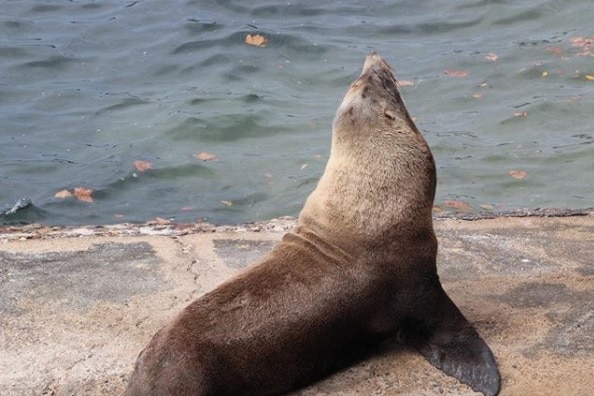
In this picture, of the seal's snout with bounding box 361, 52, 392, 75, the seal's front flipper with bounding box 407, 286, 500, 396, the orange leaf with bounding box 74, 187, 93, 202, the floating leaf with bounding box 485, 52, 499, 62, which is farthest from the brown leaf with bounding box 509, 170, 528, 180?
the seal's front flipper with bounding box 407, 286, 500, 396

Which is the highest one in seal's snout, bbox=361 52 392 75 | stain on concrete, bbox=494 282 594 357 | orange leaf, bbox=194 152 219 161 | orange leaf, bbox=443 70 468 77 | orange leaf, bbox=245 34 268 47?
seal's snout, bbox=361 52 392 75

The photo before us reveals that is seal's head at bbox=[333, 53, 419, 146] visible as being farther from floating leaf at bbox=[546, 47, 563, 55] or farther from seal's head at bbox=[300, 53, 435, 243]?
floating leaf at bbox=[546, 47, 563, 55]

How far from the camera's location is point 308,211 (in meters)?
5.18

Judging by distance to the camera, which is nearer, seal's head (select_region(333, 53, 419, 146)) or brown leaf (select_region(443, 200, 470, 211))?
seal's head (select_region(333, 53, 419, 146))

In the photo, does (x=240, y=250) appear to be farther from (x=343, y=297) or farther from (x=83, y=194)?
(x=83, y=194)

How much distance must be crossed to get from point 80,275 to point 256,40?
26.6 ft

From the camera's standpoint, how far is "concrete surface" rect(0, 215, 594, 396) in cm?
470

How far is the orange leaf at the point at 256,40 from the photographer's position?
1366 centimetres

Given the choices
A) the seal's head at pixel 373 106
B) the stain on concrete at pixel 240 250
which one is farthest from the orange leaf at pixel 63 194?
the seal's head at pixel 373 106

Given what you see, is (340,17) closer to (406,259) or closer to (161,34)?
(161,34)

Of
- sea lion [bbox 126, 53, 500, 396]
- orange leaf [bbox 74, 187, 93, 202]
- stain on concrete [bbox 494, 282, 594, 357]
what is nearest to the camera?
sea lion [bbox 126, 53, 500, 396]

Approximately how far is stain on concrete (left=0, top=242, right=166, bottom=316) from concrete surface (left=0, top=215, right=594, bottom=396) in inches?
0.4

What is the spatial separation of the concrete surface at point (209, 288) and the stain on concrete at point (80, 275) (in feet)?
0.04

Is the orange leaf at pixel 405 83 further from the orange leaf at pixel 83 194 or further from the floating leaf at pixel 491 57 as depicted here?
the orange leaf at pixel 83 194
